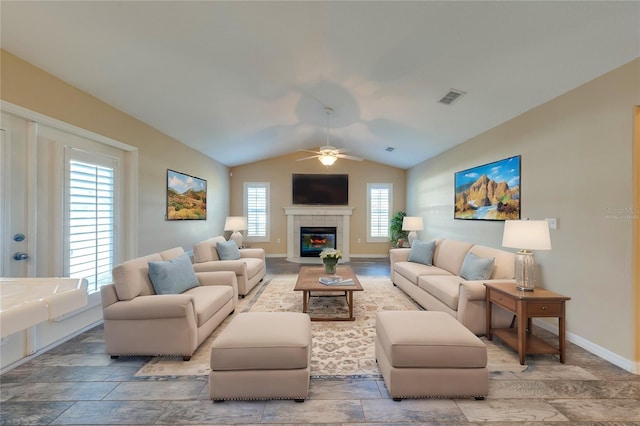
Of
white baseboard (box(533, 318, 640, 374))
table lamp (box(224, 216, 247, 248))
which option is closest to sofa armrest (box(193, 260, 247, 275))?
table lamp (box(224, 216, 247, 248))

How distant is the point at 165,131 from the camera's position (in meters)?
4.42

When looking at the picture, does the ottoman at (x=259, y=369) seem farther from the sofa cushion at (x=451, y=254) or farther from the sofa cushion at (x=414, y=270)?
the sofa cushion at (x=451, y=254)

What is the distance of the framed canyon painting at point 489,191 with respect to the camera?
3671 mm

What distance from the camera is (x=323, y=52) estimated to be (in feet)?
9.26

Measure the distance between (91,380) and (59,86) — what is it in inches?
108

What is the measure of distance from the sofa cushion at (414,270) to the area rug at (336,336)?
340 mm

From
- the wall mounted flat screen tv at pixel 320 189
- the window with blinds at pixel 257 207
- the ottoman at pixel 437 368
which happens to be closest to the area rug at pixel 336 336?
the ottoman at pixel 437 368

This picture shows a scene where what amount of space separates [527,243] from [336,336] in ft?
→ 6.91

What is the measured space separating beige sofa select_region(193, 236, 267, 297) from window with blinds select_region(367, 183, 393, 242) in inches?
157

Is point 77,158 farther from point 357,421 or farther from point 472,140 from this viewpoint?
point 472,140

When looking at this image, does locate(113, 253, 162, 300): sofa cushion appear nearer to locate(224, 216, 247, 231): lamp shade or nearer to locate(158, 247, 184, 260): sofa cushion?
locate(158, 247, 184, 260): sofa cushion

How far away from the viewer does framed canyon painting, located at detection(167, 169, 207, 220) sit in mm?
4688

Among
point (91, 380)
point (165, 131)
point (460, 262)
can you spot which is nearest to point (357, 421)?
point (91, 380)

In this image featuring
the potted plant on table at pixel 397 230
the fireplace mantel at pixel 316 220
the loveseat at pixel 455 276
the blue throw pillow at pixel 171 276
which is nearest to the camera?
the blue throw pillow at pixel 171 276
